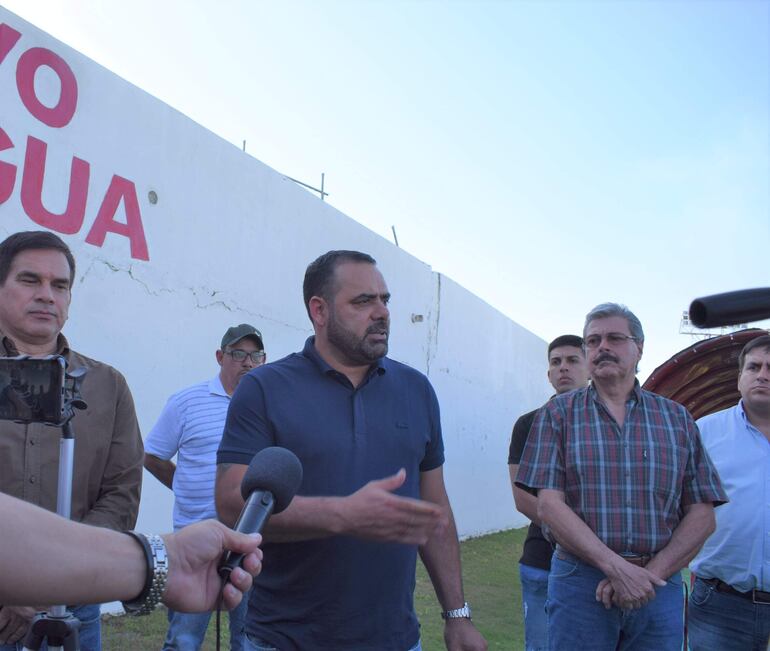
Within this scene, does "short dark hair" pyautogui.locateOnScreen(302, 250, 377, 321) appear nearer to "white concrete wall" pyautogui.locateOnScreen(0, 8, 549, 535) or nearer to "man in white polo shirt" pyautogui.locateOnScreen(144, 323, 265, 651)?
"man in white polo shirt" pyautogui.locateOnScreen(144, 323, 265, 651)

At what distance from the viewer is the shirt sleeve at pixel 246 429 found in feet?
8.45

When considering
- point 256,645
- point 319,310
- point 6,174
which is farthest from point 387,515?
point 6,174

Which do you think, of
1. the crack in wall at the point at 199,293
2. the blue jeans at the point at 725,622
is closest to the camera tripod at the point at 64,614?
the blue jeans at the point at 725,622

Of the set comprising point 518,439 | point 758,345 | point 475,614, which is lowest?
point 475,614

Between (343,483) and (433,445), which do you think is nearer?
(343,483)

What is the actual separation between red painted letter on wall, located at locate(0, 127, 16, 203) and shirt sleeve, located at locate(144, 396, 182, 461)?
1870 mm

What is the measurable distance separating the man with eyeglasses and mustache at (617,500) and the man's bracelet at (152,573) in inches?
92.3

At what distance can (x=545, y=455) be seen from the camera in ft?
11.8

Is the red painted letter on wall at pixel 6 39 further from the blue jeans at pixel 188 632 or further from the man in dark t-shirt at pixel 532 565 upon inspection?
the man in dark t-shirt at pixel 532 565

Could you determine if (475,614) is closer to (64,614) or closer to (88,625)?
(88,625)

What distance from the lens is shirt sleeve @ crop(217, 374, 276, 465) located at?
2.57 meters

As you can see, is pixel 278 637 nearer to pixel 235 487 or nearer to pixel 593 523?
pixel 235 487

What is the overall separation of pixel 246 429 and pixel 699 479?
7.05 ft

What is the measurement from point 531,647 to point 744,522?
62.8 inches
